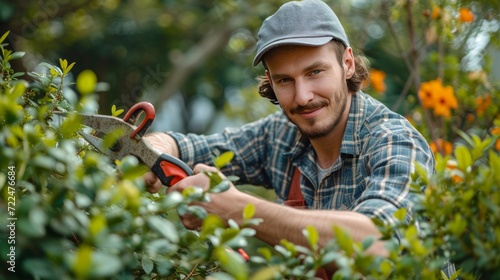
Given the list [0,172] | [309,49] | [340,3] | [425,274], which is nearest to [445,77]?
[340,3]

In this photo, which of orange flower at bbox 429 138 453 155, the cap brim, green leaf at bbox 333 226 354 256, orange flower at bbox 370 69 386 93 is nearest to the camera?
green leaf at bbox 333 226 354 256

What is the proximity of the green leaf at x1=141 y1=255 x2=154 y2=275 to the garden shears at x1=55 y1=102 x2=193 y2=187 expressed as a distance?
0.57 meters

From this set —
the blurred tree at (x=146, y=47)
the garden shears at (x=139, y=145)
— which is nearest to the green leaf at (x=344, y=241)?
the garden shears at (x=139, y=145)

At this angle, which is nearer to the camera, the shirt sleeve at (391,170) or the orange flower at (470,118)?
the shirt sleeve at (391,170)

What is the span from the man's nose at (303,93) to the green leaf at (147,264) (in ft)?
3.55

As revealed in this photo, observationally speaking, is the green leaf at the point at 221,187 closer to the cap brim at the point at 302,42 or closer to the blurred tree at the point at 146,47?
the cap brim at the point at 302,42

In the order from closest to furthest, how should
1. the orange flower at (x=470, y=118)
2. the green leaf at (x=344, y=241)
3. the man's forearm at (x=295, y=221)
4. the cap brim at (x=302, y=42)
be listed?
1. the green leaf at (x=344, y=241)
2. the man's forearm at (x=295, y=221)
3. the cap brim at (x=302, y=42)
4. the orange flower at (x=470, y=118)

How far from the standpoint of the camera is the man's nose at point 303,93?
2375 millimetres

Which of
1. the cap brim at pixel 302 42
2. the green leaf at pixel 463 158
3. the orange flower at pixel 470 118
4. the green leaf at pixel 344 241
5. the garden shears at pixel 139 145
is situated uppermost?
the green leaf at pixel 463 158

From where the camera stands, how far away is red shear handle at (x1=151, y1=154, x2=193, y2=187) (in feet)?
6.61

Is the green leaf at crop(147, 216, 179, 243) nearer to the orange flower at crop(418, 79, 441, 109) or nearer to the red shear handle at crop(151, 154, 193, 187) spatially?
the red shear handle at crop(151, 154, 193, 187)

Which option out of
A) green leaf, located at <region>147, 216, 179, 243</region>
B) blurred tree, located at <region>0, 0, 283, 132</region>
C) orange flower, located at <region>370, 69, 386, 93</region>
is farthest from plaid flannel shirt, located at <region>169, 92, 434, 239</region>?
blurred tree, located at <region>0, 0, 283, 132</region>

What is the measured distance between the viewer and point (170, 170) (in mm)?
2021

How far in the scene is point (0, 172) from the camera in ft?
3.90
